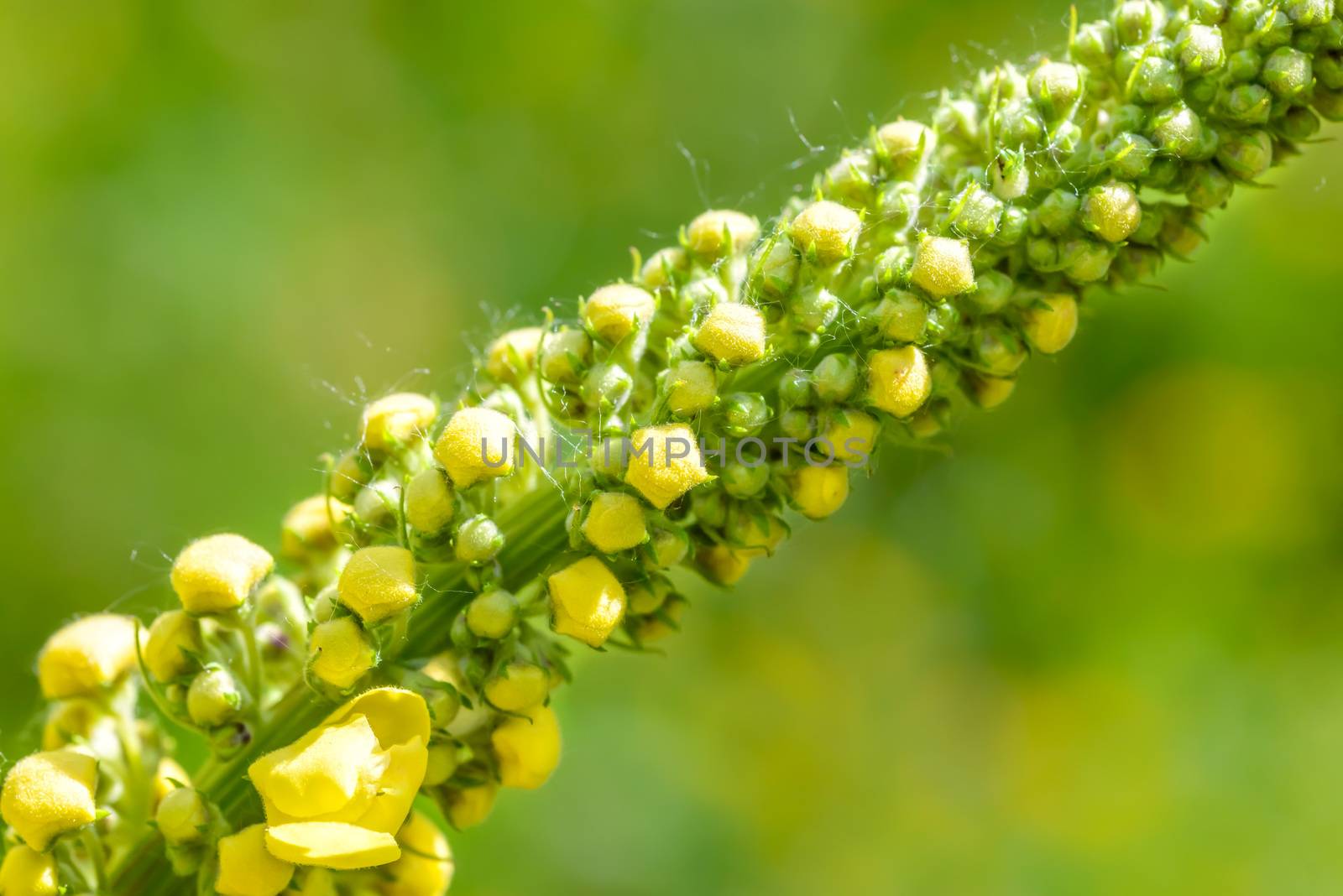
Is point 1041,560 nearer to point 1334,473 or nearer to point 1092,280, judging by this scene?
point 1334,473

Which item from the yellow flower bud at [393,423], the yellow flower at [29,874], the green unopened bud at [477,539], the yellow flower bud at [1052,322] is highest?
the yellow flower bud at [1052,322]

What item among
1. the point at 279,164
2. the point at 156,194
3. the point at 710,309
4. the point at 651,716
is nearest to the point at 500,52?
the point at 279,164

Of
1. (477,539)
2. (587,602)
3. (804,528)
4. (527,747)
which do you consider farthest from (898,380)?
(804,528)

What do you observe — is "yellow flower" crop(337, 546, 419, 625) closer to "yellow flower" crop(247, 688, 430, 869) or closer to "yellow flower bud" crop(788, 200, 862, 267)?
"yellow flower" crop(247, 688, 430, 869)

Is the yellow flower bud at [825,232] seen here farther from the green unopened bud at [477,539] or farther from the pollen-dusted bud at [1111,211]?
the green unopened bud at [477,539]

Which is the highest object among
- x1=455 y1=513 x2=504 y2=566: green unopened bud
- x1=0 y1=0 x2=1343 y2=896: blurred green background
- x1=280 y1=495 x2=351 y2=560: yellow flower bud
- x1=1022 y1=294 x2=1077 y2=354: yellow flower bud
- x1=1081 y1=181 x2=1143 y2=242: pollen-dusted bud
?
x1=0 y1=0 x2=1343 y2=896: blurred green background

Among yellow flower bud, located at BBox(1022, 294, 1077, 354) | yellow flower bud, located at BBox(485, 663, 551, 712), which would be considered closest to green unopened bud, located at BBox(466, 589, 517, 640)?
yellow flower bud, located at BBox(485, 663, 551, 712)

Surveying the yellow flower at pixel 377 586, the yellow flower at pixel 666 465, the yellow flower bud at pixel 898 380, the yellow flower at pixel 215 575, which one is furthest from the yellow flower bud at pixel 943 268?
the yellow flower at pixel 215 575
